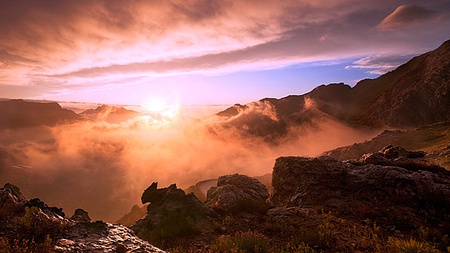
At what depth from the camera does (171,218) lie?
16719 millimetres

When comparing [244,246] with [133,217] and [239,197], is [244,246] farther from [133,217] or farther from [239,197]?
[133,217]

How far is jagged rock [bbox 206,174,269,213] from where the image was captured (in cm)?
1884

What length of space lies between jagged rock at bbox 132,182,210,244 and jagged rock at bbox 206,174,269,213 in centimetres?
184

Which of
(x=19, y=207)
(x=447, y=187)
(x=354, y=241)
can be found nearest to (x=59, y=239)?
(x=19, y=207)

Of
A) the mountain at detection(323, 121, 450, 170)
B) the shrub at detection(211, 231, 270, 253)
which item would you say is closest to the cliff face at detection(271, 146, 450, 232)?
the shrub at detection(211, 231, 270, 253)

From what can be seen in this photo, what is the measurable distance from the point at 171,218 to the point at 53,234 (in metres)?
9.09

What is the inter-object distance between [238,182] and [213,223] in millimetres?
7485

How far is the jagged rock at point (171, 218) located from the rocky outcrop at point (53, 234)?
5.58 meters

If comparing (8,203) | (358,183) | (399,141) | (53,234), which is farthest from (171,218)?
(399,141)

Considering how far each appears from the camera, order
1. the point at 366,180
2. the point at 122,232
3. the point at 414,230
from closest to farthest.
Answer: the point at 122,232
the point at 414,230
the point at 366,180

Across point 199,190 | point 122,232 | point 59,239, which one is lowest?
point 199,190

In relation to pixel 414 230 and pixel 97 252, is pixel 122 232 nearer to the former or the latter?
pixel 97 252

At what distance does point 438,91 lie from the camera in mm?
125438

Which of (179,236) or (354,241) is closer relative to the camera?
(354,241)
